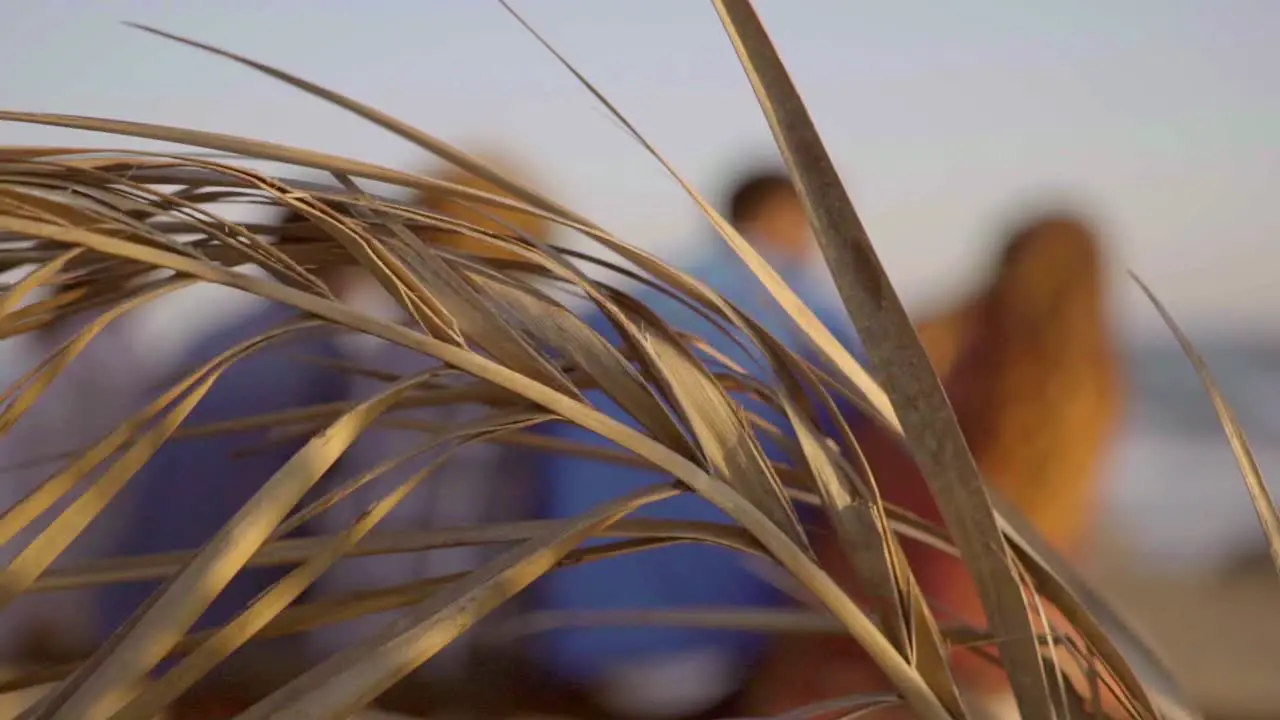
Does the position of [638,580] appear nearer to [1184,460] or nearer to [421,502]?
[421,502]

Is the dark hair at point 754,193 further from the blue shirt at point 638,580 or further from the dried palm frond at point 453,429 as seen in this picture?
the dried palm frond at point 453,429

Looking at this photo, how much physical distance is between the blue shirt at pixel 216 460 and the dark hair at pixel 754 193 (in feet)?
0.70

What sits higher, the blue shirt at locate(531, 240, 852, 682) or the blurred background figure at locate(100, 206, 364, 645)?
the blurred background figure at locate(100, 206, 364, 645)

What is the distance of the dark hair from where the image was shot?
1.70 ft

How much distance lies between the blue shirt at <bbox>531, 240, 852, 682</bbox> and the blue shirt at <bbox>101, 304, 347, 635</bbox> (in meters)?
0.13

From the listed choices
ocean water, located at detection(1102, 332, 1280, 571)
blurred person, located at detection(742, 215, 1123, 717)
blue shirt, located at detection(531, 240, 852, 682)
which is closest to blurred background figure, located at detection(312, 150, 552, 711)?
blue shirt, located at detection(531, 240, 852, 682)

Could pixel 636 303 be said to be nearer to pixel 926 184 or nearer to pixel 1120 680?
pixel 1120 680

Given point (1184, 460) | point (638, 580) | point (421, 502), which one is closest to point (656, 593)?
point (638, 580)

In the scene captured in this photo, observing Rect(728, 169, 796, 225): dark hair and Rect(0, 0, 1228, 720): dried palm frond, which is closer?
Rect(0, 0, 1228, 720): dried palm frond

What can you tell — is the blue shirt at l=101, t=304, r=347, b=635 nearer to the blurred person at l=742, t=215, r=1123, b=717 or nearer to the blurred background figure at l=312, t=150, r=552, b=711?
the blurred background figure at l=312, t=150, r=552, b=711

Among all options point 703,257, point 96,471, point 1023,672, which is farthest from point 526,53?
point 1023,672

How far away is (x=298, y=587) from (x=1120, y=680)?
20 centimetres

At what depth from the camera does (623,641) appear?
499 millimetres

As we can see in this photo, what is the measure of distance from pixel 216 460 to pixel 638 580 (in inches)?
8.6
